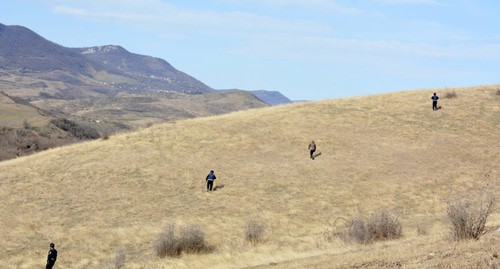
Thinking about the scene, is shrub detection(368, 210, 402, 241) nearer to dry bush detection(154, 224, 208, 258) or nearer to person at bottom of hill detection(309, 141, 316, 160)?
dry bush detection(154, 224, 208, 258)

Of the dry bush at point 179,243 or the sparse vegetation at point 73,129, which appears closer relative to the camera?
the dry bush at point 179,243

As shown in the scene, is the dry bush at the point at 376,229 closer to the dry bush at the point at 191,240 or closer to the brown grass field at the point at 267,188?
the brown grass field at the point at 267,188

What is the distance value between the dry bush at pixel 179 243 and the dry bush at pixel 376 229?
23.5 feet

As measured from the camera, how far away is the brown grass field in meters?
25.6

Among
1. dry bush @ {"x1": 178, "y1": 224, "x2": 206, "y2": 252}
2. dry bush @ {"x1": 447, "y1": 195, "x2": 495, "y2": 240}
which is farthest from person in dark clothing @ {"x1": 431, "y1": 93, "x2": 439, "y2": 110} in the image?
dry bush @ {"x1": 447, "y1": 195, "x2": 495, "y2": 240}

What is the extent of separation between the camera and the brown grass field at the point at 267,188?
25625mm

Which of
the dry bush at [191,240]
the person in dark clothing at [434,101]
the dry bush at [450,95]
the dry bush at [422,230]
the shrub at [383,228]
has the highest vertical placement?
the dry bush at [450,95]

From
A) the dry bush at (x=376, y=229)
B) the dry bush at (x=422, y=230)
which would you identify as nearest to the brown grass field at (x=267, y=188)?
the dry bush at (x=422, y=230)

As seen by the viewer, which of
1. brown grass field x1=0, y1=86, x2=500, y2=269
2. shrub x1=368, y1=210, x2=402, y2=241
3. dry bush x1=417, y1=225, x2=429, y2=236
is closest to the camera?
brown grass field x1=0, y1=86, x2=500, y2=269

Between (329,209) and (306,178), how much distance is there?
523 centimetres

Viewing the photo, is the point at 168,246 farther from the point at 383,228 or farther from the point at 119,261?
the point at 383,228

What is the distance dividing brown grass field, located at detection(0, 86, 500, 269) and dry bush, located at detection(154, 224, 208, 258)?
0.46m

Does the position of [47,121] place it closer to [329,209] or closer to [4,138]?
[4,138]

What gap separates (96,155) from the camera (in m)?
44.4
